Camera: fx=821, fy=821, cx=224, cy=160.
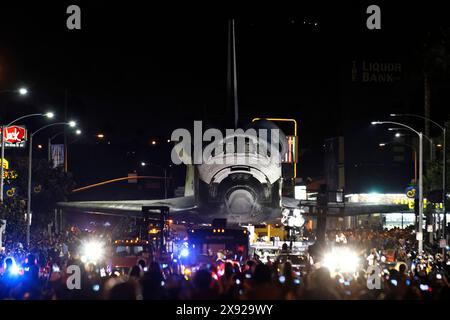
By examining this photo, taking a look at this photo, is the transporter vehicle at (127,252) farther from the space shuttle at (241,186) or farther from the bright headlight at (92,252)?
the space shuttle at (241,186)

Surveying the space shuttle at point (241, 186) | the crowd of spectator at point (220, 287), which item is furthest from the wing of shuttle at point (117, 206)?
the crowd of spectator at point (220, 287)

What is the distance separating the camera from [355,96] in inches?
4008

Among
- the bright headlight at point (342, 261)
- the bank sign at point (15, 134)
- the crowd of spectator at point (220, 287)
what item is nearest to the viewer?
the crowd of spectator at point (220, 287)

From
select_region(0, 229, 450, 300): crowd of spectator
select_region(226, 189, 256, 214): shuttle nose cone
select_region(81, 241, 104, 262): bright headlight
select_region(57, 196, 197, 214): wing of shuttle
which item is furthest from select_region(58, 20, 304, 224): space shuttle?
select_region(0, 229, 450, 300): crowd of spectator

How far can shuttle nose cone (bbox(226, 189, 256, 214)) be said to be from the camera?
1802 inches

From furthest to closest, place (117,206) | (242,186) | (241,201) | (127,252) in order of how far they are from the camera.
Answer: (117,206), (242,186), (241,201), (127,252)

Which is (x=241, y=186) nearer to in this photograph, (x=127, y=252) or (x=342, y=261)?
(x=127, y=252)

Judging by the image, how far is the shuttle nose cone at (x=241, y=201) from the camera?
4578 cm

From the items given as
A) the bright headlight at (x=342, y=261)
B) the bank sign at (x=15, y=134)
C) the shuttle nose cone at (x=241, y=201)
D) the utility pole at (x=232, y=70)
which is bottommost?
the bright headlight at (x=342, y=261)

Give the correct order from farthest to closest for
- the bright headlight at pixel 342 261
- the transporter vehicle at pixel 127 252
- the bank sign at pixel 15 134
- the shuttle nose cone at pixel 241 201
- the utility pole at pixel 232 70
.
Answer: the utility pole at pixel 232 70 < the bank sign at pixel 15 134 < the shuttle nose cone at pixel 241 201 < the transporter vehicle at pixel 127 252 < the bright headlight at pixel 342 261

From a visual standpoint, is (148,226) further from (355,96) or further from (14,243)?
(355,96)

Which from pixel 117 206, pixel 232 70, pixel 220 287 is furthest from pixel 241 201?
pixel 220 287

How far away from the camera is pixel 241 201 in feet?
150

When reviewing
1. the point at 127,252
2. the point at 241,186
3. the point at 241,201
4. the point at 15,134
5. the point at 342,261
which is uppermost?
the point at 15,134
